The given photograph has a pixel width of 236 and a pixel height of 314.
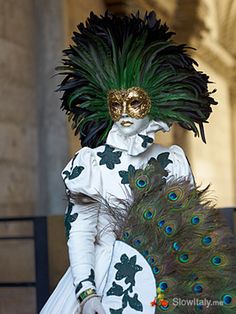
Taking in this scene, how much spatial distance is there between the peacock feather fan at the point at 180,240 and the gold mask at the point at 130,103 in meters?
0.21

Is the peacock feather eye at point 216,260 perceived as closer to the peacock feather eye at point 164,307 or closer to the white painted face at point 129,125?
the peacock feather eye at point 164,307

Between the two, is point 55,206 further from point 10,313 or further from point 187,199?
point 187,199

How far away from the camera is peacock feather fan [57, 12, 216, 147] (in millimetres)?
3549

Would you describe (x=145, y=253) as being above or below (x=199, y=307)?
above

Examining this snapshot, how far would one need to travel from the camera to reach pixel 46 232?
6.76 metres

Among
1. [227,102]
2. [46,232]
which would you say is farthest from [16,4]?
[227,102]

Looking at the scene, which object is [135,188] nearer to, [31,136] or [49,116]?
[31,136]

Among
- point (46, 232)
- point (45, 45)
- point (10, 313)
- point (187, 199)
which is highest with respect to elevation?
point (45, 45)

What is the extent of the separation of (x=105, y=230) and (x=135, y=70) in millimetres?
553

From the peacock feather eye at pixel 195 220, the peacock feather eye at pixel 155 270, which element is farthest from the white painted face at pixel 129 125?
the peacock feather eye at pixel 155 270

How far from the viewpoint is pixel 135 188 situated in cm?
343

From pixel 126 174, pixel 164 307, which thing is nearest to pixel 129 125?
pixel 126 174

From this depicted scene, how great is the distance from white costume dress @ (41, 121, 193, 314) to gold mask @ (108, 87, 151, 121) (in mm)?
64

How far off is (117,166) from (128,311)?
49 centimetres
